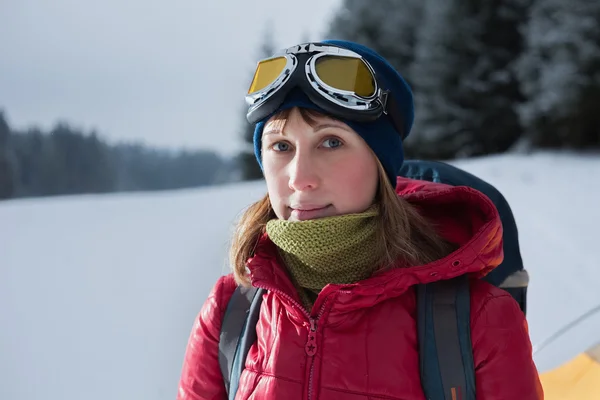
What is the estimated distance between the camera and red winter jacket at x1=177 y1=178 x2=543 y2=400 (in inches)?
45.5

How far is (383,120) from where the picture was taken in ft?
4.35

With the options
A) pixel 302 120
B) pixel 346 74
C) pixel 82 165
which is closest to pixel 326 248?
pixel 302 120

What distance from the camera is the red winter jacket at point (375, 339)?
1.16 meters

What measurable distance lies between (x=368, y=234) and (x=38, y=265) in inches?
159

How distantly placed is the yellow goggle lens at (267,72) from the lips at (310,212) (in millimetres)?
318

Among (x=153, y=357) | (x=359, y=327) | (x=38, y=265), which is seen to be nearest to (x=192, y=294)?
(x=153, y=357)

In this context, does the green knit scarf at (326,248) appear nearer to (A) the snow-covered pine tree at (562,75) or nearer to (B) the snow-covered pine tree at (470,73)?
(A) the snow-covered pine tree at (562,75)

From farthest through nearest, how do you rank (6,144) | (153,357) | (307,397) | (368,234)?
(6,144), (153,357), (368,234), (307,397)

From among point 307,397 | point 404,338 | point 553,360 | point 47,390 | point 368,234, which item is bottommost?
point 47,390

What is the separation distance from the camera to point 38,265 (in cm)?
452

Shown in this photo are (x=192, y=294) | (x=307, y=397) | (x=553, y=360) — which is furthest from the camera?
(x=192, y=294)

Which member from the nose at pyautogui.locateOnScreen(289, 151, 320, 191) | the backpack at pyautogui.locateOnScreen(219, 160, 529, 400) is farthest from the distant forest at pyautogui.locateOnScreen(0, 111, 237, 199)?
the nose at pyautogui.locateOnScreen(289, 151, 320, 191)

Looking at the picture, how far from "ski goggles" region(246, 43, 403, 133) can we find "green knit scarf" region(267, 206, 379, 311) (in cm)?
24

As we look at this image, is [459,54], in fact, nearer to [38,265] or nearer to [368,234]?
[38,265]
